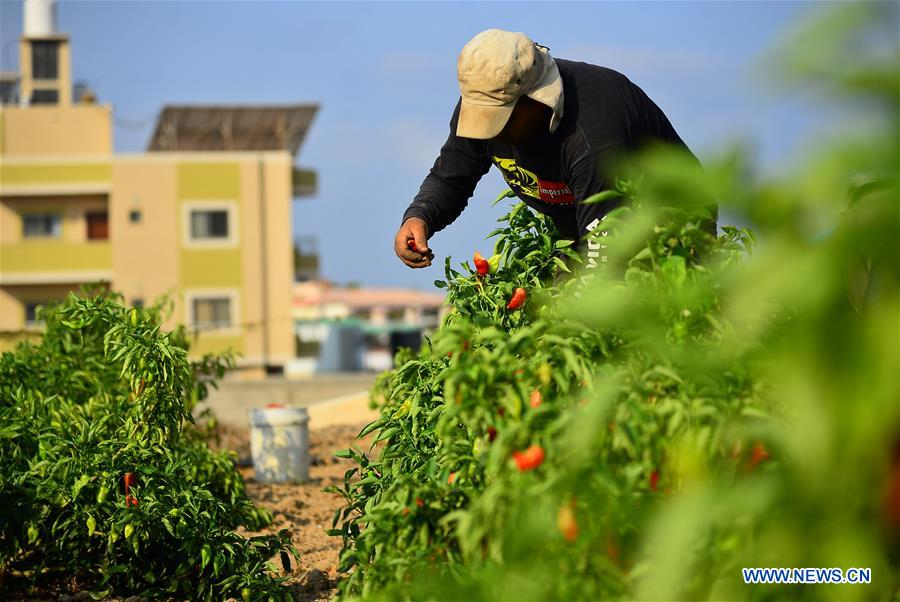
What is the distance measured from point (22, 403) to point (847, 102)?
3947mm

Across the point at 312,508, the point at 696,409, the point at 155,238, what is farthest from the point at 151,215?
the point at 696,409

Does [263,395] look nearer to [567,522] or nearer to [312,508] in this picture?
[312,508]

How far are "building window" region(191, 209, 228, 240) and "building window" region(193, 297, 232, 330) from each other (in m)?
2.55

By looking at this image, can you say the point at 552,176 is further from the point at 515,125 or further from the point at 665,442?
the point at 665,442

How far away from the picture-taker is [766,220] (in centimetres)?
148

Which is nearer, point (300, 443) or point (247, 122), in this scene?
point (300, 443)

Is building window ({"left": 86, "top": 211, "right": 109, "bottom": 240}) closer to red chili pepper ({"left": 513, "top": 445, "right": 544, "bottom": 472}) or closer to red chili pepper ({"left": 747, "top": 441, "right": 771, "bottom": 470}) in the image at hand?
red chili pepper ({"left": 513, "top": 445, "right": 544, "bottom": 472})

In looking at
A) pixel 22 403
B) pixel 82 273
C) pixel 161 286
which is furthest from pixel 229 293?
pixel 22 403

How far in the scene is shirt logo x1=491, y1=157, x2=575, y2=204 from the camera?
12.8 ft

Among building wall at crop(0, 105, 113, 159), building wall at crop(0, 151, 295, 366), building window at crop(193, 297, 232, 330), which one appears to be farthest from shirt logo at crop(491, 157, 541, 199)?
building wall at crop(0, 105, 113, 159)

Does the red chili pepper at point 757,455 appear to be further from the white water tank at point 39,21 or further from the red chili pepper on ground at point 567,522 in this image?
the white water tank at point 39,21

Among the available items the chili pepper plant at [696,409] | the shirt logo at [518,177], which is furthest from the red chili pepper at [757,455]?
the shirt logo at [518,177]

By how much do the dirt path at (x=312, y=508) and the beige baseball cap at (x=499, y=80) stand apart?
1.65 m

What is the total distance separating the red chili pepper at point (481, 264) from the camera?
12.0ft
